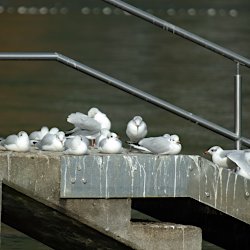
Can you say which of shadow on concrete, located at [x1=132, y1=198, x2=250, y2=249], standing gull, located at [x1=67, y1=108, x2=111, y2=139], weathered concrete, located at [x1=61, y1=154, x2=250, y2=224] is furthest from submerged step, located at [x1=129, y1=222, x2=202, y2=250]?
standing gull, located at [x1=67, y1=108, x2=111, y2=139]

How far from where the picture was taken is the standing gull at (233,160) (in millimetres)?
7793

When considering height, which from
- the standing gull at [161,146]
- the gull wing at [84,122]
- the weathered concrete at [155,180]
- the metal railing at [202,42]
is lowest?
the weathered concrete at [155,180]

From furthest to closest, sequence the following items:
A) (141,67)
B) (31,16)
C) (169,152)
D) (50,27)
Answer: (31,16) < (50,27) < (141,67) < (169,152)

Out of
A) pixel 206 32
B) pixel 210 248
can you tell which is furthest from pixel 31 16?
pixel 210 248

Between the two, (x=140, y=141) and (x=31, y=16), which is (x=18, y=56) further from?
(x=31, y=16)

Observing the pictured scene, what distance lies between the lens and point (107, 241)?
769 cm

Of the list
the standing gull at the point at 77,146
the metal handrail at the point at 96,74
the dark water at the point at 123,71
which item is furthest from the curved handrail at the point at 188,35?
the dark water at the point at 123,71

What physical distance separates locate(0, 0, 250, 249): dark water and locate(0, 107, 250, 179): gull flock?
2019 millimetres

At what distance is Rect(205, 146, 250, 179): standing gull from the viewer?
7.79 meters

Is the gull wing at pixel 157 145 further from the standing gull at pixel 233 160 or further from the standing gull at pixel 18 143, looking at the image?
the standing gull at pixel 18 143

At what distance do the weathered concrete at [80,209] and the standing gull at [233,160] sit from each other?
409 mm

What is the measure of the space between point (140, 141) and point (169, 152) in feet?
1.18

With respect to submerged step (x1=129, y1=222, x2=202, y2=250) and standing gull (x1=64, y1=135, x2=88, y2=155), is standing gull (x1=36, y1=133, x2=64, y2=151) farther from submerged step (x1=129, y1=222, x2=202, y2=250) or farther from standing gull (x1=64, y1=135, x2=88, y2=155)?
submerged step (x1=129, y1=222, x2=202, y2=250)

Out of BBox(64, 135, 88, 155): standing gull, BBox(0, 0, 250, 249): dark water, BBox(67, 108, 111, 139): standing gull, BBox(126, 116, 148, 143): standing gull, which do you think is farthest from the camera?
BBox(0, 0, 250, 249): dark water
